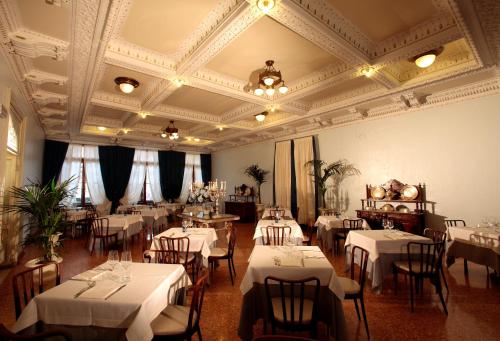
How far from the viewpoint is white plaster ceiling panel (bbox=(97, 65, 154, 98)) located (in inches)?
189

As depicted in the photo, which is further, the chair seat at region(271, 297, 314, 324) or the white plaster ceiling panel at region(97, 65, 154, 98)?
the white plaster ceiling panel at region(97, 65, 154, 98)

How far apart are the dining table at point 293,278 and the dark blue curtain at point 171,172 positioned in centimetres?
993

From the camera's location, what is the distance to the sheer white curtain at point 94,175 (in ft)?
32.6

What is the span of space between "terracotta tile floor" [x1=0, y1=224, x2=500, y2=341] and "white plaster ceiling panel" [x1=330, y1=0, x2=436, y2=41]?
385 cm

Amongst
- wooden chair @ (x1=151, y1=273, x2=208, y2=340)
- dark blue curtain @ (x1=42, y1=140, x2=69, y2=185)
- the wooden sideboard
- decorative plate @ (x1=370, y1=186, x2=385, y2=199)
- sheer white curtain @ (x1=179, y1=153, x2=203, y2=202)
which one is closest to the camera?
wooden chair @ (x1=151, y1=273, x2=208, y2=340)

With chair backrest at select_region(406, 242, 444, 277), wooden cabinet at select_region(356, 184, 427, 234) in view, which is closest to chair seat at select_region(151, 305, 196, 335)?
chair backrest at select_region(406, 242, 444, 277)

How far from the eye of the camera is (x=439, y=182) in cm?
567

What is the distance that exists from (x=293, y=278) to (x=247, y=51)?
11.6 ft

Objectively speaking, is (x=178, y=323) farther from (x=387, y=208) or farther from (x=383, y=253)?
(x=387, y=208)

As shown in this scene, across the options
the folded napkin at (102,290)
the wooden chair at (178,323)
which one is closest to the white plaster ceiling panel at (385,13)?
the wooden chair at (178,323)

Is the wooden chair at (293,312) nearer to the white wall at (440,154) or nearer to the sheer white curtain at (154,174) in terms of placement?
the white wall at (440,154)

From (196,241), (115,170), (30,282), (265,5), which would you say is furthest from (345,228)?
(115,170)

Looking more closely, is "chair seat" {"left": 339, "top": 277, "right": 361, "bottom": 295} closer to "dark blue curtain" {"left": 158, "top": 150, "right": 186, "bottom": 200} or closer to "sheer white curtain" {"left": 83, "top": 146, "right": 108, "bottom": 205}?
"sheer white curtain" {"left": 83, "top": 146, "right": 108, "bottom": 205}

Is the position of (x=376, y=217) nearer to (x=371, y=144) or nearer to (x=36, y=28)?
(x=371, y=144)
